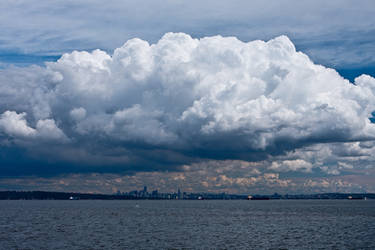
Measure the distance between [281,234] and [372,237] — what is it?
24.9 metres

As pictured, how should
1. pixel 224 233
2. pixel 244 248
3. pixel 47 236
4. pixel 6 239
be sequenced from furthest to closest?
pixel 224 233 < pixel 47 236 < pixel 6 239 < pixel 244 248

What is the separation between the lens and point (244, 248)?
9819 centimetres

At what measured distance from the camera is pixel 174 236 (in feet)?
404

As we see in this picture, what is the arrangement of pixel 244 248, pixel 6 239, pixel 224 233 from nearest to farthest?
pixel 244 248
pixel 6 239
pixel 224 233

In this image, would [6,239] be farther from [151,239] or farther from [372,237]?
[372,237]

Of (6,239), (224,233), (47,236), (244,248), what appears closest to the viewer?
(244,248)

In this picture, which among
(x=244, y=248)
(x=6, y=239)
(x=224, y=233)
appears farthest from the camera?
(x=224, y=233)

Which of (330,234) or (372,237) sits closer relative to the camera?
(372,237)

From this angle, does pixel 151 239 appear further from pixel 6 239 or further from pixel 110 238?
pixel 6 239

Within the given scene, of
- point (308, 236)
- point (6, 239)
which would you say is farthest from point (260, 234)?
point (6, 239)

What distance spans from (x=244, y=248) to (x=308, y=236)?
3284 cm

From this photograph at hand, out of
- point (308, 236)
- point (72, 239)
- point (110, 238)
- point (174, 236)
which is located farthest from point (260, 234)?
point (72, 239)

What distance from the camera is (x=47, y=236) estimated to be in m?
122

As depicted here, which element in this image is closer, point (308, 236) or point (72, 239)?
point (72, 239)
